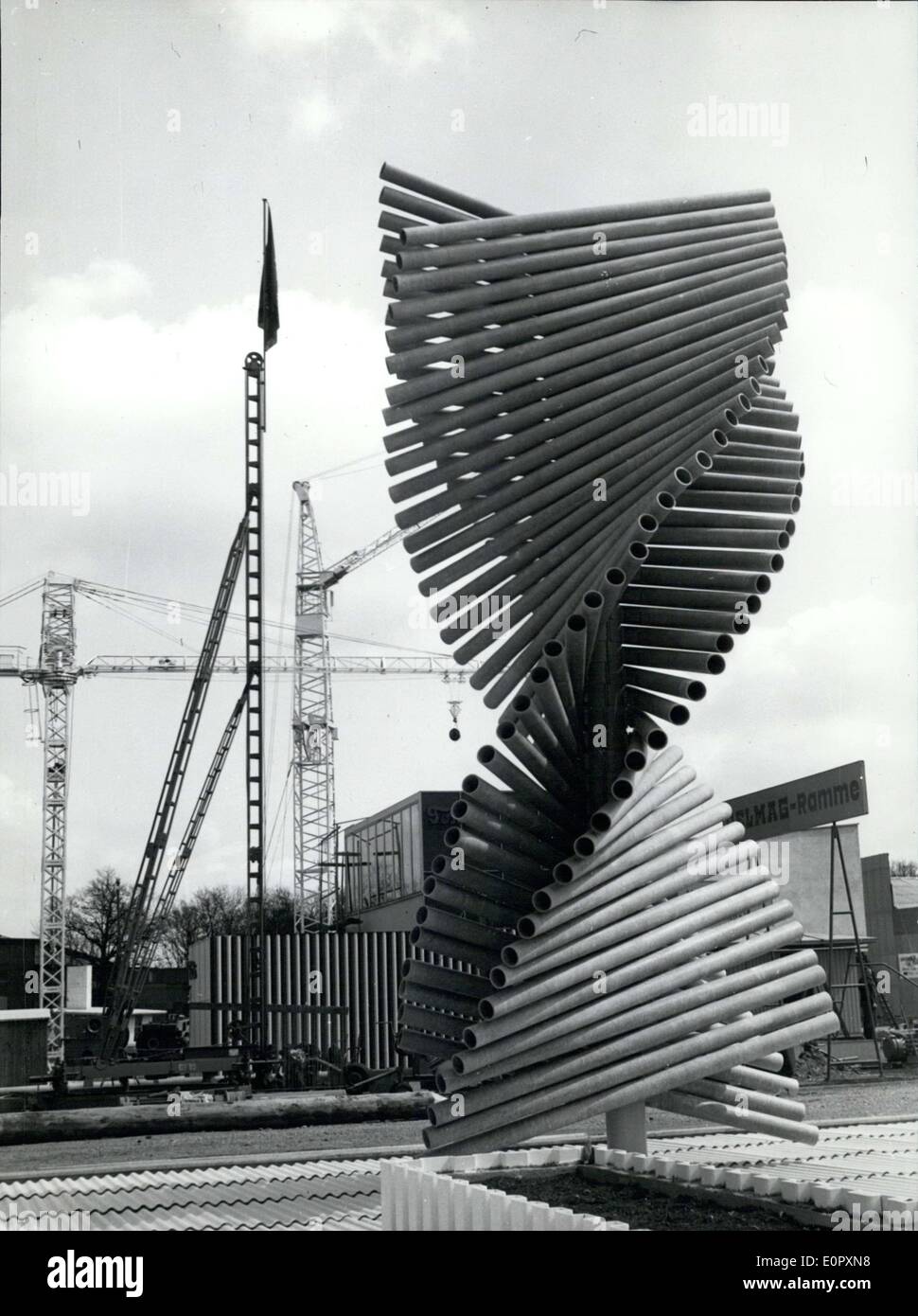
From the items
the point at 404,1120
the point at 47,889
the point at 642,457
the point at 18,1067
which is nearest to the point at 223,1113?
the point at 404,1120

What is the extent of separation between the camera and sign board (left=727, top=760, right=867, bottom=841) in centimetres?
2415

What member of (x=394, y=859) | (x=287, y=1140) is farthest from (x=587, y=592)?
(x=394, y=859)

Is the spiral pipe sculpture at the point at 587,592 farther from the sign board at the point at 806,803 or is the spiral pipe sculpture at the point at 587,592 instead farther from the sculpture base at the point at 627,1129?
the sign board at the point at 806,803

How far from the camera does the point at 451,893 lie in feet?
32.2

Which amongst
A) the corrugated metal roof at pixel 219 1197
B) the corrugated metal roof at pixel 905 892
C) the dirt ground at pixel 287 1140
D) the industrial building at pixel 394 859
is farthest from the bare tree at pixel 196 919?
the corrugated metal roof at pixel 219 1197

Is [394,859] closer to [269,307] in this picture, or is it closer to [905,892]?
[905,892]

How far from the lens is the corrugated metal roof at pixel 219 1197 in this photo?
29.7 feet

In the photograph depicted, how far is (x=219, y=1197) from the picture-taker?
394 inches

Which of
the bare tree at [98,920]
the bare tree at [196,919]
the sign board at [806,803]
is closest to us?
the sign board at [806,803]

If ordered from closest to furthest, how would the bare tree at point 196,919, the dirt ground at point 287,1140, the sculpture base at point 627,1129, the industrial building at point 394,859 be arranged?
the sculpture base at point 627,1129, the dirt ground at point 287,1140, the industrial building at point 394,859, the bare tree at point 196,919

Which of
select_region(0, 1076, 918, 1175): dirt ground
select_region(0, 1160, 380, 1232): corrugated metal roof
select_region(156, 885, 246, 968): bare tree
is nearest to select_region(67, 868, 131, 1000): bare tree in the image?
select_region(156, 885, 246, 968): bare tree

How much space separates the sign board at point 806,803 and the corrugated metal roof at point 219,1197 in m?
12.8
